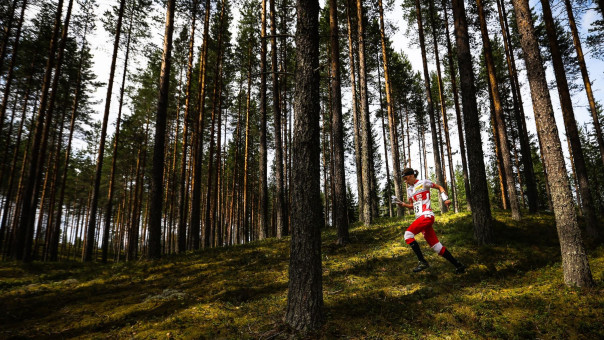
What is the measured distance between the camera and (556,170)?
5004 millimetres

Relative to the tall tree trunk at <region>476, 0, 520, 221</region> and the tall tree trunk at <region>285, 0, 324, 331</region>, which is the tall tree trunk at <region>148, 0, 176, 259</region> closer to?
the tall tree trunk at <region>285, 0, 324, 331</region>

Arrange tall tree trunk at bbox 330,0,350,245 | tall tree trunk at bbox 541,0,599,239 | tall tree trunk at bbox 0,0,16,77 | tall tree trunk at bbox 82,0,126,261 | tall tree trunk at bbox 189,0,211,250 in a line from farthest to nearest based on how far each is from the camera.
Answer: tall tree trunk at bbox 82,0,126,261, tall tree trunk at bbox 189,0,211,250, tall tree trunk at bbox 0,0,16,77, tall tree trunk at bbox 330,0,350,245, tall tree trunk at bbox 541,0,599,239

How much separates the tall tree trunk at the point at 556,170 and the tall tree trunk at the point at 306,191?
478 cm

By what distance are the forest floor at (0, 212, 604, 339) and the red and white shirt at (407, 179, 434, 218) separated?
1591 millimetres

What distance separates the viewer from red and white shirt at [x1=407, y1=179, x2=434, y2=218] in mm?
5795

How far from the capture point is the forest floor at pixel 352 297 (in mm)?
3885

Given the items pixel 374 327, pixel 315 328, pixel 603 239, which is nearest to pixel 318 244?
pixel 315 328

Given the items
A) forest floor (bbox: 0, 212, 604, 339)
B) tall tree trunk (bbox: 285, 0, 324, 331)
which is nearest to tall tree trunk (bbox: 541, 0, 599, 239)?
forest floor (bbox: 0, 212, 604, 339)

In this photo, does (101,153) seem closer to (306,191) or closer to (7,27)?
(7,27)

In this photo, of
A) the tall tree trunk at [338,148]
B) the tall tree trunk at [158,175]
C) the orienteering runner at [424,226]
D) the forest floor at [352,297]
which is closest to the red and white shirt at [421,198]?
the orienteering runner at [424,226]

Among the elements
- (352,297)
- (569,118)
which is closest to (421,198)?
(352,297)

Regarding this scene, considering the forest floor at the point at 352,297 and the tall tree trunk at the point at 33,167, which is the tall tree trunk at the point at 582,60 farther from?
the tall tree trunk at the point at 33,167

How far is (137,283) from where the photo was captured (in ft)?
25.0

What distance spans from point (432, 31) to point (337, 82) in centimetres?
1131
